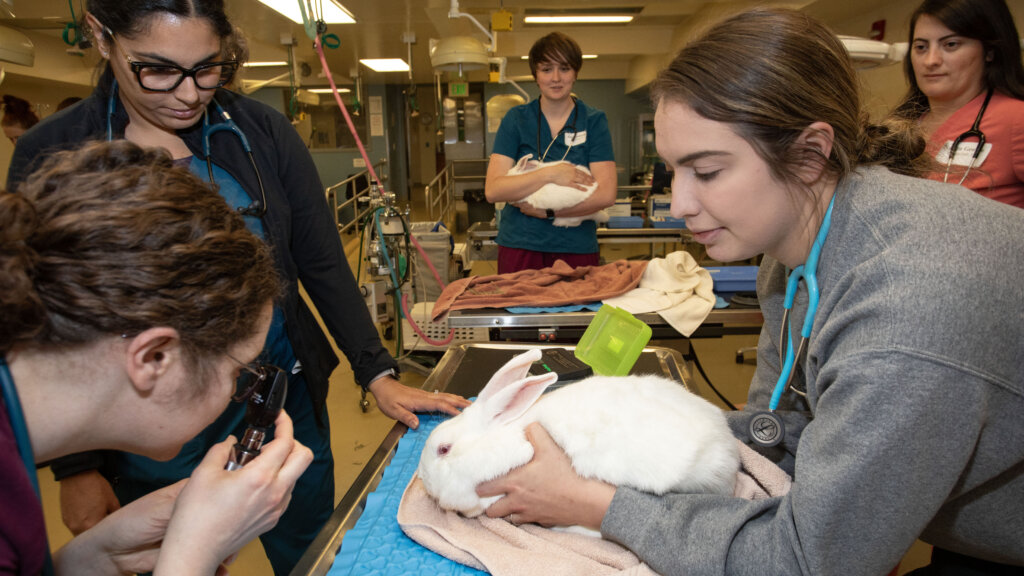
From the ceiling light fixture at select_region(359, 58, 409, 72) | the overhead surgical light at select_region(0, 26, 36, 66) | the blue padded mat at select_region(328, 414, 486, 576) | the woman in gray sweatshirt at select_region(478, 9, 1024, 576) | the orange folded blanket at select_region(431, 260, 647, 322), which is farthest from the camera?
the ceiling light fixture at select_region(359, 58, 409, 72)

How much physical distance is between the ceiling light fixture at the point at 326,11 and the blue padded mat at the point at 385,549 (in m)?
3.45

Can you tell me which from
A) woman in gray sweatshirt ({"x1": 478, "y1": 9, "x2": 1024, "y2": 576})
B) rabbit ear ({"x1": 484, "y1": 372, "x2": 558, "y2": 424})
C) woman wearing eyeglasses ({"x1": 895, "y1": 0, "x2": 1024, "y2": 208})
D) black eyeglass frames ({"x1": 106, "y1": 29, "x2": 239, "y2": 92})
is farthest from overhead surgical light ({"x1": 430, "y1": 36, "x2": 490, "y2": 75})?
rabbit ear ({"x1": 484, "y1": 372, "x2": 558, "y2": 424})

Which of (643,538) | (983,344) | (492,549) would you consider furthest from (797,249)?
(492,549)

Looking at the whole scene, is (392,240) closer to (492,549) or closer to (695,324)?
(695,324)

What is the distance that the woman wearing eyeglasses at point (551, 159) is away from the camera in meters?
2.76

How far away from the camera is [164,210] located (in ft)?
2.37

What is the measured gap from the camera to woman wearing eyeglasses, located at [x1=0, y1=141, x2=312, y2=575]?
64 cm

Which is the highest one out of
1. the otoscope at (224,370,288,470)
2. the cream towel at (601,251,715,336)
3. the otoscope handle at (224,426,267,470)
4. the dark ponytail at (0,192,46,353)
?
the dark ponytail at (0,192,46,353)

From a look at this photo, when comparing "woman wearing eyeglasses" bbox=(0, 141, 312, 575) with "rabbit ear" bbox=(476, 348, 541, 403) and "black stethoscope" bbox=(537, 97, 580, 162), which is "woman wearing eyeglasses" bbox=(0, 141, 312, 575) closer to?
"rabbit ear" bbox=(476, 348, 541, 403)

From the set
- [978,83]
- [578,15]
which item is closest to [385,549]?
[978,83]

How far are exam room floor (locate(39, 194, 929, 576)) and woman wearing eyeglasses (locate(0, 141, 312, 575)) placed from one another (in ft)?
6.05

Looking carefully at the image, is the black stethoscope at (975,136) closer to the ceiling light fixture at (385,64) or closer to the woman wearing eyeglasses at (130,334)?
the woman wearing eyeglasses at (130,334)

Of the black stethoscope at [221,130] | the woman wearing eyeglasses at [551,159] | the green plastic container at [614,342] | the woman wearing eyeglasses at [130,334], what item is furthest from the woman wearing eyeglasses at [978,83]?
the woman wearing eyeglasses at [130,334]

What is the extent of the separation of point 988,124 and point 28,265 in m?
2.95
